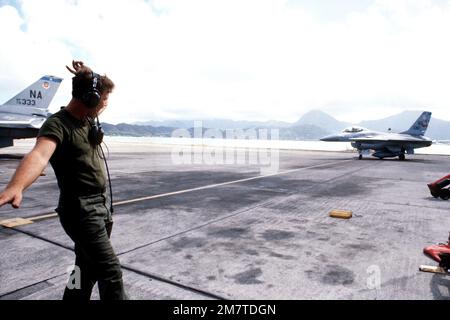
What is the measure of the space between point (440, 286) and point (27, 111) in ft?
87.3

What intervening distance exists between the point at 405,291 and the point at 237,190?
6.51 metres

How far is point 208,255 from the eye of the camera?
161 inches

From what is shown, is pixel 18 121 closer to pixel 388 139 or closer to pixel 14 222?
pixel 14 222

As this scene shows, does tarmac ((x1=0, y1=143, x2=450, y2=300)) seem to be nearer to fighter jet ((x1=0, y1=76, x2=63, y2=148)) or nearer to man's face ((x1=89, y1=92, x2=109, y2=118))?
man's face ((x1=89, y1=92, x2=109, y2=118))

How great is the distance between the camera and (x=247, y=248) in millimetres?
4379

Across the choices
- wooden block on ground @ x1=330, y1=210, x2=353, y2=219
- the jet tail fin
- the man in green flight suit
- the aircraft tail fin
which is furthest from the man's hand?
the jet tail fin

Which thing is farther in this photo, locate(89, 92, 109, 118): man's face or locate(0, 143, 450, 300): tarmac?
locate(0, 143, 450, 300): tarmac

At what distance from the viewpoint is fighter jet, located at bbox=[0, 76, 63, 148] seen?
19.6m

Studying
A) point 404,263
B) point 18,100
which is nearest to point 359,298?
point 404,263

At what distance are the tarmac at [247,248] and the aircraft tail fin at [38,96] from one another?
19.0 meters

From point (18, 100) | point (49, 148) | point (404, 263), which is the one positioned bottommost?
point (404, 263)
